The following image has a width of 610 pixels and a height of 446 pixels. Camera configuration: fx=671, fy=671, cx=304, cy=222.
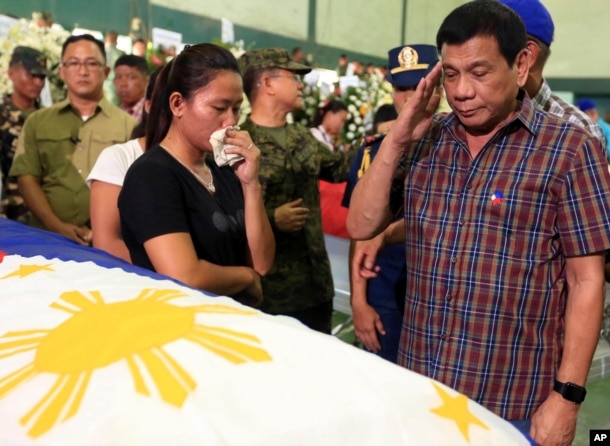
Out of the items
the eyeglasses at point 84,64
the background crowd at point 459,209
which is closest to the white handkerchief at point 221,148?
the background crowd at point 459,209

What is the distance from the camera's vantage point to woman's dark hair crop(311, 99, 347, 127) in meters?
4.87

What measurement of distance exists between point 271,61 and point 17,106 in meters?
1.84

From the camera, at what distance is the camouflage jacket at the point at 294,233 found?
8.14 ft

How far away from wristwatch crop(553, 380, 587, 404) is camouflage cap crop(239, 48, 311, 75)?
1673 millimetres

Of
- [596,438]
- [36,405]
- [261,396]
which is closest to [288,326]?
[261,396]

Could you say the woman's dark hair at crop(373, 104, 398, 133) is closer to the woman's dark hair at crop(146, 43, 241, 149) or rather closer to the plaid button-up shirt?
the woman's dark hair at crop(146, 43, 241, 149)

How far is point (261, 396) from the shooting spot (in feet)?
2.55

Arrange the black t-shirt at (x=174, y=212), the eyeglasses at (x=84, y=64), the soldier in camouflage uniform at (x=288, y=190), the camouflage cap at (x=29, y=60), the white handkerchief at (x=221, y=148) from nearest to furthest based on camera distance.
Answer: the black t-shirt at (x=174, y=212)
the white handkerchief at (x=221, y=148)
the soldier in camouflage uniform at (x=288, y=190)
the eyeglasses at (x=84, y=64)
the camouflage cap at (x=29, y=60)

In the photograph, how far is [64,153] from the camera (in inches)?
118

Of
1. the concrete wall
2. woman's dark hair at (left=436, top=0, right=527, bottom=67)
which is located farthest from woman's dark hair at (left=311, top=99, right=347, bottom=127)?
woman's dark hair at (left=436, top=0, right=527, bottom=67)

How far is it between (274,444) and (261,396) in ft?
0.20

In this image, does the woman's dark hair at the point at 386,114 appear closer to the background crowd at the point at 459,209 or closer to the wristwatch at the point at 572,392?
the background crowd at the point at 459,209

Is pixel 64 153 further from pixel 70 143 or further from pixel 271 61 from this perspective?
pixel 271 61

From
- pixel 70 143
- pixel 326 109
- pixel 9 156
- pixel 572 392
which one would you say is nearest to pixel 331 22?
pixel 326 109
